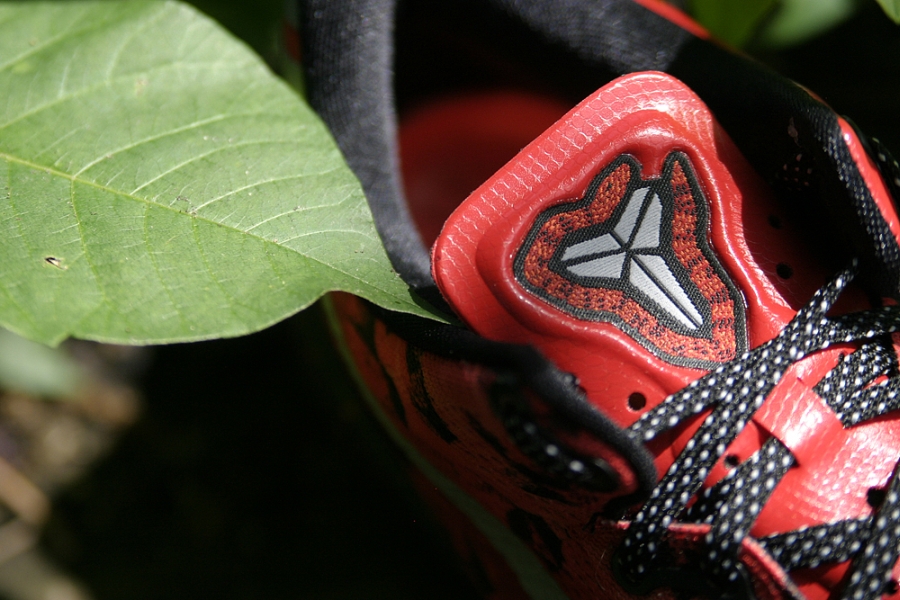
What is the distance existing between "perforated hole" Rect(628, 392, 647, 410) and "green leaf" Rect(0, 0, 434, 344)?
6.7 inches

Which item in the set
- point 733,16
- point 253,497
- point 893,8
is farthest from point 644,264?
point 253,497

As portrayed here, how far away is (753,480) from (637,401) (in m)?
0.10

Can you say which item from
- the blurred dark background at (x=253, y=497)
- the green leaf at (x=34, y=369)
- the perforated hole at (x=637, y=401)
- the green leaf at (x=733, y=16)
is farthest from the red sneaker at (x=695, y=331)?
the green leaf at (x=34, y=369)

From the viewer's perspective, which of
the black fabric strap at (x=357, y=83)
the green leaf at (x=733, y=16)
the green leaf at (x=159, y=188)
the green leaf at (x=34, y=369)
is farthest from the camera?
the green leaf at (x=34, y=369)

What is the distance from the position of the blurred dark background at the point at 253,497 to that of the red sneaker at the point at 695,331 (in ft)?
1.66

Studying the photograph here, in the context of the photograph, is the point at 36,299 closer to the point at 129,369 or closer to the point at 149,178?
the point at 149,178

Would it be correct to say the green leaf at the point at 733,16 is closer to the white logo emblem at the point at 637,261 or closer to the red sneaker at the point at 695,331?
the red sneaker at the point at 695,331

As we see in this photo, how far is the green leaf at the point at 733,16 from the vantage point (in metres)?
0.80

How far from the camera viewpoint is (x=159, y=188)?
1.62 ft

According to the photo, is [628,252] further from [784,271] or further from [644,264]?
[784,271]

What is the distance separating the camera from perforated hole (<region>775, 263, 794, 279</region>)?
0.53 m

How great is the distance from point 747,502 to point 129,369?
3.32 ft

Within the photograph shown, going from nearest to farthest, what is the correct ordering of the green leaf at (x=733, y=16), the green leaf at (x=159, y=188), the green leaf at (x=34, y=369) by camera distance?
the green leaf at (x=159, y=188) < the green leaf at (x=733, y=16) < the green leaf at (x=34, y=369)

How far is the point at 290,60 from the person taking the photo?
2.19ft
